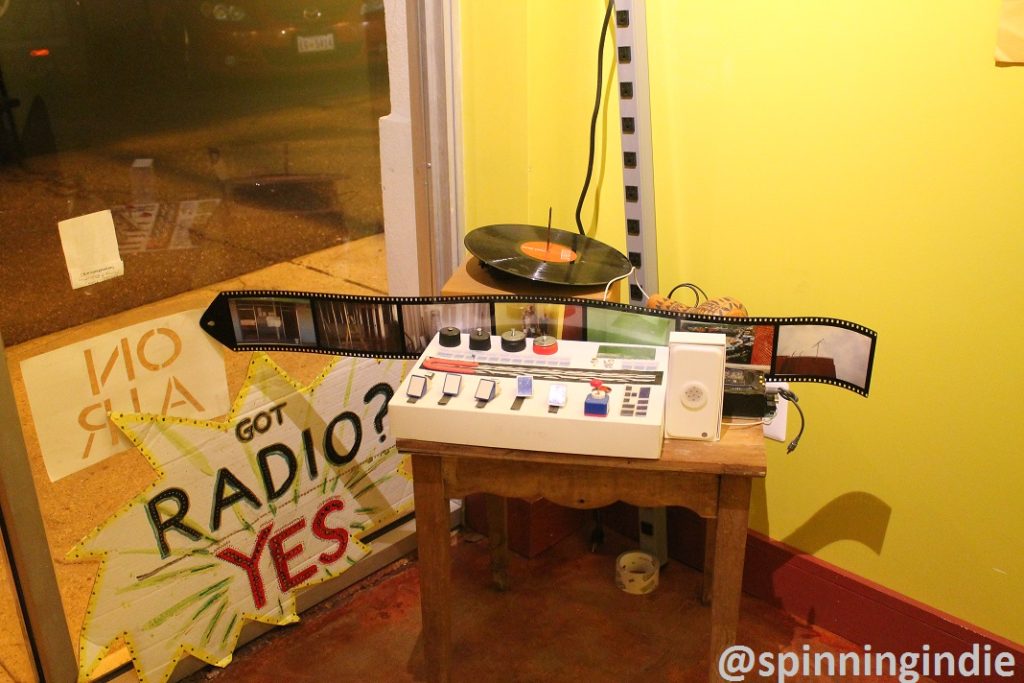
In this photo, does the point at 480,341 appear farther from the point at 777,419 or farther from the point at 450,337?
the point at 777,419

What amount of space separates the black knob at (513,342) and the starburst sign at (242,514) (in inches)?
19.2

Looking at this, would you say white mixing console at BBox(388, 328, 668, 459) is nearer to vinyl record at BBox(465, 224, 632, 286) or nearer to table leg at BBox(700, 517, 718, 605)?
vinyl record at BBox(465, 224, 632, 286)

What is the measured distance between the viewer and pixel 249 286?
1788 mm

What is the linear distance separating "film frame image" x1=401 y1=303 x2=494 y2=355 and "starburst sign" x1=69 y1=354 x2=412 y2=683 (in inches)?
11.1

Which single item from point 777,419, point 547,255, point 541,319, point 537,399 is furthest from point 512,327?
point 777,419

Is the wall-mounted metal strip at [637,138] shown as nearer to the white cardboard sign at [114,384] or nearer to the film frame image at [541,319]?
the film frame image at [541,319]

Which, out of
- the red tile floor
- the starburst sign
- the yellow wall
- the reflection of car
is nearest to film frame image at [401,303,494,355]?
the starburst sign

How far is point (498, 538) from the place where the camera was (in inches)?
83.2

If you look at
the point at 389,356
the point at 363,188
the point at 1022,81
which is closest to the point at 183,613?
the point at 389,356

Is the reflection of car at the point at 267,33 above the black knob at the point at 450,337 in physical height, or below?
above

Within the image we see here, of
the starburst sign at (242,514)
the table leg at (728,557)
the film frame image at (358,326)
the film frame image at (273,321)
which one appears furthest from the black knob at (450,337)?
the table leg at (728,557)

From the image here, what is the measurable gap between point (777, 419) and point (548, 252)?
520 millimetres

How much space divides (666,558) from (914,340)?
0.80 metres

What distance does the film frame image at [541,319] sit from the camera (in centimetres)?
170
